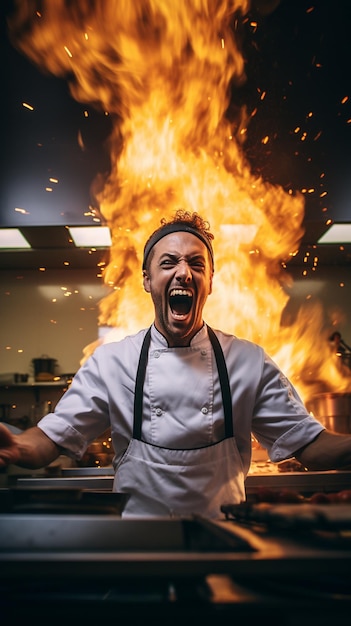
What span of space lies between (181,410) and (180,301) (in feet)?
1.25

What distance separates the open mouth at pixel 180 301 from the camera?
5.69ft

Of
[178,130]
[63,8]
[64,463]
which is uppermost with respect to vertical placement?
[63,8]

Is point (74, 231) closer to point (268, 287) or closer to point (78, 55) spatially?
point (78, 55)

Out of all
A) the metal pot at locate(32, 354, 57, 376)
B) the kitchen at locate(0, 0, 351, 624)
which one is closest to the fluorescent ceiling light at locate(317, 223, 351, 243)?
the kitchen at locate(0, 0, 351, 624)

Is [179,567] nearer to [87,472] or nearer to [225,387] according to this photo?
[225,387]

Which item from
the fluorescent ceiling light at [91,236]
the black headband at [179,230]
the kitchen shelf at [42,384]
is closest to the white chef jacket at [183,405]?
the black headband at [179,230]

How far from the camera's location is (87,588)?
646 millimetres

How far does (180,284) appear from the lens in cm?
174

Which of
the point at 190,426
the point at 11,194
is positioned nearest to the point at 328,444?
the point at 190,426

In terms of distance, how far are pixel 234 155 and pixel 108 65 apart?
2.56ft

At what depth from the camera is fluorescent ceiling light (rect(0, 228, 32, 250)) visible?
3238 mm

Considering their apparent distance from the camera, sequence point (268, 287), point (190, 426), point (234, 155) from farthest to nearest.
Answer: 1. point (268, 287)
2. point (234, 155)
3. point (190, 426)

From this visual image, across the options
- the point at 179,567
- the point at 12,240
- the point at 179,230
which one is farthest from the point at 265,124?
the point at 179,567

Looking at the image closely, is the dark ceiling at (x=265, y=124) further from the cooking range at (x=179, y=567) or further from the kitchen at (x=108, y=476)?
the cooking range at (x=179, y=567)
